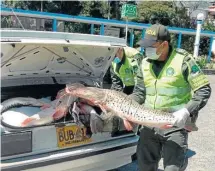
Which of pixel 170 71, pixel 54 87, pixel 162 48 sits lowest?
pixel 54 87

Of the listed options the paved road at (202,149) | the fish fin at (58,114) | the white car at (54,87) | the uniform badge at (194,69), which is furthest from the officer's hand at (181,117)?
the paved road at (202,149)

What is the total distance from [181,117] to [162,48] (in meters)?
0.70

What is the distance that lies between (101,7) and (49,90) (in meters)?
34.1

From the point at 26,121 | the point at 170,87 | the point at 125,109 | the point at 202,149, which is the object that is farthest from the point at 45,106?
the point at 202,149

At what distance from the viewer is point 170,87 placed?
3441 millimetres

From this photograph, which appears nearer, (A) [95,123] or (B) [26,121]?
(B) [26,121]

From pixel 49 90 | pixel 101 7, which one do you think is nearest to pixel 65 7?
pixel 101 7

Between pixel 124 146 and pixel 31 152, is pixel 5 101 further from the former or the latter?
pixel 124 146

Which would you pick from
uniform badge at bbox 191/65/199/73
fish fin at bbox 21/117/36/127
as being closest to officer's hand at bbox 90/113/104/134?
fish fin at bbox 21/117/36/127

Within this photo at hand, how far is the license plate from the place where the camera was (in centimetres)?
357

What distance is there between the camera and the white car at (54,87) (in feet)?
10.8

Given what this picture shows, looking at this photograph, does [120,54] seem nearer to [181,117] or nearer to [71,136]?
[71,136]

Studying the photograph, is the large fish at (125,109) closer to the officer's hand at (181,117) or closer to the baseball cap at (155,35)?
the officer's hand at (181,117)

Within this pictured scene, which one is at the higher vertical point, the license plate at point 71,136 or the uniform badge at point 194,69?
the uniform badge at point 194,69
